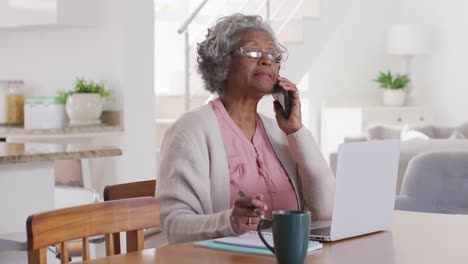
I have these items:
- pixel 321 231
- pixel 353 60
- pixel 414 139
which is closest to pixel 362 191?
pixel 321 231

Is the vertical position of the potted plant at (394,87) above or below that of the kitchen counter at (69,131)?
Answer: above

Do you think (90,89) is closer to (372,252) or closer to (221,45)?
(221,45)

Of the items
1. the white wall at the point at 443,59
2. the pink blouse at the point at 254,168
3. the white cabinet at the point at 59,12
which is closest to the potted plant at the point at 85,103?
the white cabinet at the point at 59,12

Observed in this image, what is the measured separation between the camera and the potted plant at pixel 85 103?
4.97 metres

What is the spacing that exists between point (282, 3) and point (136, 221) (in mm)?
5749

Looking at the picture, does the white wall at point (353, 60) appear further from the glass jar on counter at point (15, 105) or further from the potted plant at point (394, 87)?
the glass jar on counter at point (15, 105)

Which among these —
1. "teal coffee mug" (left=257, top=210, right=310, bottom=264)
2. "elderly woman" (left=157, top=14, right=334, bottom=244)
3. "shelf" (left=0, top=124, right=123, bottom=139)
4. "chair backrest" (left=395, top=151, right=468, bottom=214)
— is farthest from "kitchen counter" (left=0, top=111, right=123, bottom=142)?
"teal coffee mug" (left=257, top=210, right=310, bottom=264)

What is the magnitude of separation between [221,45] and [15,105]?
9.77 ft

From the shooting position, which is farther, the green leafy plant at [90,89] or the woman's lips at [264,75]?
the green leafy plant at [90,89]

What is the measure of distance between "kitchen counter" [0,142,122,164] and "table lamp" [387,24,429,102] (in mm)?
6435

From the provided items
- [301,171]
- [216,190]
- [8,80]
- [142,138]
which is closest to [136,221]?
[216,190]

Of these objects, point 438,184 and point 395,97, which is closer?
point 438,184

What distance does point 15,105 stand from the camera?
208 inches

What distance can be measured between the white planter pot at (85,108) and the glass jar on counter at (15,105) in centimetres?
41
